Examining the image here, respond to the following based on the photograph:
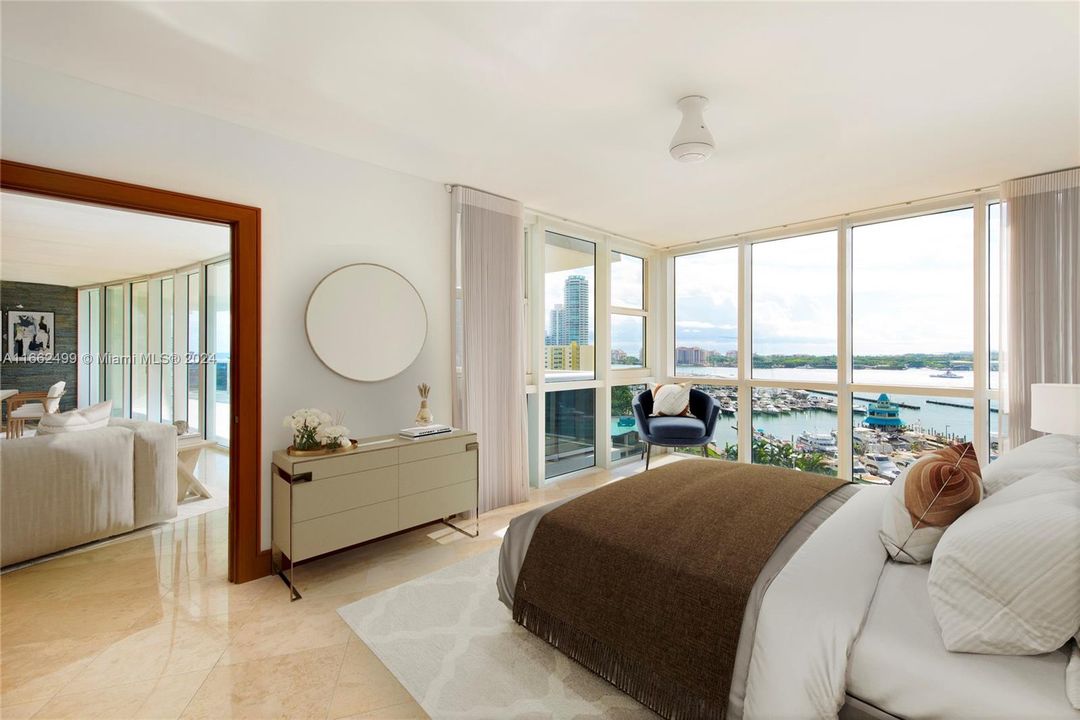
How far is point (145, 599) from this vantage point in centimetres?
244

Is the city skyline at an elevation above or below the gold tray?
above

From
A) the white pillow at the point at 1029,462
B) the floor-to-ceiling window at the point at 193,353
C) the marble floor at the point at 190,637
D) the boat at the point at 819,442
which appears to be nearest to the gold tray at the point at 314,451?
the marble floor at the point at 190,637

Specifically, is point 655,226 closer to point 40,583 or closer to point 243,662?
point 243,662

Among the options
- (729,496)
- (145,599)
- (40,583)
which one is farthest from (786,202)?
(40,583)

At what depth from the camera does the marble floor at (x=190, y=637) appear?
173 centimetres

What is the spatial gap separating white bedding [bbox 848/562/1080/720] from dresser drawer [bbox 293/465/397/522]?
237 cm

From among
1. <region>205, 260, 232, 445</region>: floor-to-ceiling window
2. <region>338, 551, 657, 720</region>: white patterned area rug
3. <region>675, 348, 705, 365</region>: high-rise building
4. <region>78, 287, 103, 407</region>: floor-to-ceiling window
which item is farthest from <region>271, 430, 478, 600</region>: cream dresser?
<region>675, 348, 705, 365</region>: high-rise building

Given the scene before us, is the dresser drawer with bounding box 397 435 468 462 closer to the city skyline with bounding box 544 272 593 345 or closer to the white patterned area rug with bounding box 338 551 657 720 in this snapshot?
the white patterned area rug with bounding box 338 551 657 720

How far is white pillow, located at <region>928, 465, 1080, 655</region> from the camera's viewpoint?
1078mm

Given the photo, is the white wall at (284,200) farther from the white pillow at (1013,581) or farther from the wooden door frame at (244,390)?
the white pillow at (1013,581)

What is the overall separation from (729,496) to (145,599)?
9.93ft

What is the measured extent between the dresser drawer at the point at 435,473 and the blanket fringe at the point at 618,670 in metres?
1.16

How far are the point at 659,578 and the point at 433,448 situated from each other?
1.84m

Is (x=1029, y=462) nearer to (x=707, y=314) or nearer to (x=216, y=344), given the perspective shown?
(x=707, y=314)
